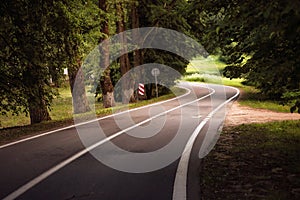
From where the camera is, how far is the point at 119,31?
28188 millimetres

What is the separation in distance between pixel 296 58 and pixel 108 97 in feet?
65.5

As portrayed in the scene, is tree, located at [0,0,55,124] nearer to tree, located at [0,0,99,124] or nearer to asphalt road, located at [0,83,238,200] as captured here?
tree, located at [0,0,99,124]

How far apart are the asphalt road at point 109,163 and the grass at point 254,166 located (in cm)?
33

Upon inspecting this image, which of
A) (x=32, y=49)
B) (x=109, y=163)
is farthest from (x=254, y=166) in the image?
(x=32, y=49)

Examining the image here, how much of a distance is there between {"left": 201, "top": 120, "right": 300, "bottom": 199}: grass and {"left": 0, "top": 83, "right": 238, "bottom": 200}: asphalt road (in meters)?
0.33

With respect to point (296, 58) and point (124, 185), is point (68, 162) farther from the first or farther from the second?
point (296, 58)

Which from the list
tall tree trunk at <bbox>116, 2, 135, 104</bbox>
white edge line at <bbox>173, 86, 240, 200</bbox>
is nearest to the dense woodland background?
tall tree trunk at <bbox>116, 2, 135, 104</bbox>

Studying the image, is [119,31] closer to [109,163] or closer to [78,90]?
[78,90]

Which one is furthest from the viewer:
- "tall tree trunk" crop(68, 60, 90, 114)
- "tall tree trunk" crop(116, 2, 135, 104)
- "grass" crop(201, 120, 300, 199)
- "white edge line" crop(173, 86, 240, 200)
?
"tall tree trunk" crop(116, 2, 135, 104)

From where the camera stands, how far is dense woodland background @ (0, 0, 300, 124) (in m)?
5.60

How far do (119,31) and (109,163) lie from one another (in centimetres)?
2116

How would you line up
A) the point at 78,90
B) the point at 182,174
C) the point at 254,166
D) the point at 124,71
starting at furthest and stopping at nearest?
the point at 124,71, the point at 78,90, the point at 254,166, the point at 182,174

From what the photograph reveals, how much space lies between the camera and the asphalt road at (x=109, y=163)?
20.0 feet

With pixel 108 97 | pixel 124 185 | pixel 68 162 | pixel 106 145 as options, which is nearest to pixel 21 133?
pixel 106 145
